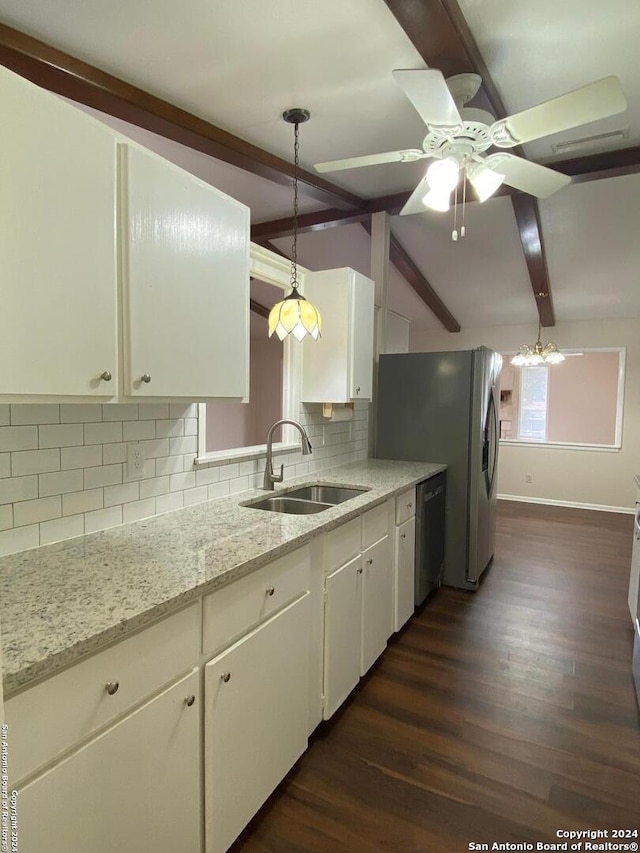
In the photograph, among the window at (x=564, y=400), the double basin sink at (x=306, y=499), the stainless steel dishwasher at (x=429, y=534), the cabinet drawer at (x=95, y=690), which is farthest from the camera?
the window at (x=564, y=400)

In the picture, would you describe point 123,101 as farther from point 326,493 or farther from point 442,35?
point 326,493

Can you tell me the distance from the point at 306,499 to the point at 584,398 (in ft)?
23.3

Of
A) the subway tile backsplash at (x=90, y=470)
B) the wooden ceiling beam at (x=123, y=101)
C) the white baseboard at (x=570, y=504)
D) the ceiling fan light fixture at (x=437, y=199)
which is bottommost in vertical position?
the white baseboard at (x=570, y=504)

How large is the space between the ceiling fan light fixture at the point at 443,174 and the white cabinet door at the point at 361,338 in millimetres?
978

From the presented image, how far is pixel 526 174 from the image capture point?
1.96 metres

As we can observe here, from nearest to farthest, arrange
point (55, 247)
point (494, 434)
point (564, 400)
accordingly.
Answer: point (55, 247)
point (494, 434)
point (564, 400)

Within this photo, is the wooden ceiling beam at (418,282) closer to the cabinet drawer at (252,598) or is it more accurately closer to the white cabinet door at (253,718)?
the cabinet drawer at (252,598)

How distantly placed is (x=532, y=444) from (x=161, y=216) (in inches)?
234

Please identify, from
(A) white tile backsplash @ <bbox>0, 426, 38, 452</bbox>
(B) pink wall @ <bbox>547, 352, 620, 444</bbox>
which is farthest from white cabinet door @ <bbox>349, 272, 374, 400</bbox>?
(B) pink wall @ <bbox>547, 352, 620, 444</bbox>

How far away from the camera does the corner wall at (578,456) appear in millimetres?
5629

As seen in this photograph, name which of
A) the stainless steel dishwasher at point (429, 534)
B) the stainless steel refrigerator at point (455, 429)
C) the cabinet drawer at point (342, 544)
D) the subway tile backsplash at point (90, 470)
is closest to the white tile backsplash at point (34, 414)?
the subway tile backsplash at point (90, 470)

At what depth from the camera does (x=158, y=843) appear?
1106mm

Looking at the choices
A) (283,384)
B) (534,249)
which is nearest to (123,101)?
(283,384)

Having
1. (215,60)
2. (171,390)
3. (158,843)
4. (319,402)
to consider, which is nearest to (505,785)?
(158,843)
